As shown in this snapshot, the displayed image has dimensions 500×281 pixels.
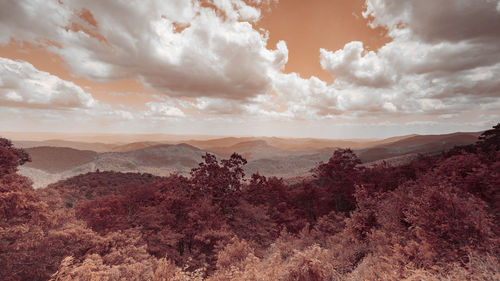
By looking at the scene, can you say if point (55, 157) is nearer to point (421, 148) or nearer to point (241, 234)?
point (241, 234)

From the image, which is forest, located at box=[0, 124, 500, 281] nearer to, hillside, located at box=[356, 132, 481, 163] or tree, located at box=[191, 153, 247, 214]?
tree, located at box=[191, 153, 247, 214]

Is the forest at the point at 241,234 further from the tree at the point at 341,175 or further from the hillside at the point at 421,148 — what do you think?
the hillside at the point at 421,148

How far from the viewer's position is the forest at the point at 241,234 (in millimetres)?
6023

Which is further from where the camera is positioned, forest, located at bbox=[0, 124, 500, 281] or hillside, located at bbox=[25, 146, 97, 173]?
hillside, located at bbox=[25, 146, 97, 173]

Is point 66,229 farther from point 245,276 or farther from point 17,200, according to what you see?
point 245,276

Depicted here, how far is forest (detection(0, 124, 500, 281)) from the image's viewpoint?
19.8 feet

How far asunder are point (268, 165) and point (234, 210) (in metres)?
68.2

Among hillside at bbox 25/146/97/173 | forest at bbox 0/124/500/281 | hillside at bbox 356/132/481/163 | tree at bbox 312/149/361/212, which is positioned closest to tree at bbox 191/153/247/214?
forest at bbox 0/124/500/281

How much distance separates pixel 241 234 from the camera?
12.8 meters

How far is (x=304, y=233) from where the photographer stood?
1293 centimetres

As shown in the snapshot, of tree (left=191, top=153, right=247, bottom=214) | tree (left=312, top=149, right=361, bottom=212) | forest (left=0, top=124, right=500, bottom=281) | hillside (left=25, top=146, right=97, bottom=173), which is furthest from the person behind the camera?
hillside (left=25, top=146, right=97, bottom=173)

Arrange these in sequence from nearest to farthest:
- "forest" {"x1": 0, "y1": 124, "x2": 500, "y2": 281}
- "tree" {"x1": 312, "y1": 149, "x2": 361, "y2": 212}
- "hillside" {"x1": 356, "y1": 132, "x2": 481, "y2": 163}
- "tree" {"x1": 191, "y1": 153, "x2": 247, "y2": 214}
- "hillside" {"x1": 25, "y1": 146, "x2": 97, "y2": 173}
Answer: "forest" {"x1": 0, "y1": 124, "x2": 500, "y2": 281} < "tree" {"x1": 191, "y1": 153, "x2": 247, "y2": 214} < "tree" {"x1": 312, "y1": 149, "x2": 361, "y2": 212} < "hillside" {"x1": 25, "y1": 146, "x2": 97, "y2": 173} < "hillside" {"x1": 356, "y1": 132, "x2": 481, "y2": 163}

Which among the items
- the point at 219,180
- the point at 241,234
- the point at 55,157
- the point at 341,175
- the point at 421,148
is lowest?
the point at 55,157

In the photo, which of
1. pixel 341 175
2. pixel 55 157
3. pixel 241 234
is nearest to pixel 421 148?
pixel 341 175
